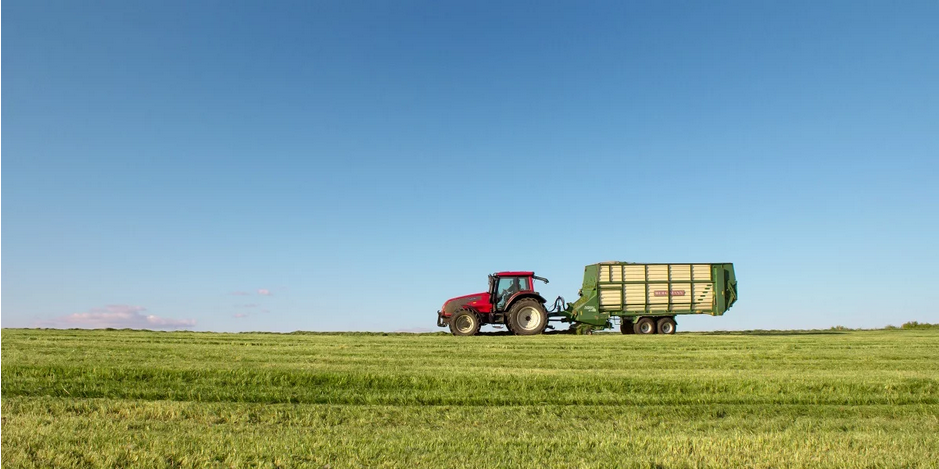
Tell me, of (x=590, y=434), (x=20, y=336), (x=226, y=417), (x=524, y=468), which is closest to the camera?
(x=524, y=468)

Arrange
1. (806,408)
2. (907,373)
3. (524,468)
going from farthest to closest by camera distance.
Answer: (907,373) < (806,408) < (524,468)

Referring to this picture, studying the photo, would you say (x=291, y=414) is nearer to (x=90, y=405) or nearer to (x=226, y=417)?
(x=226, y=417)

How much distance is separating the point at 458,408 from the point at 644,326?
16318 millimetres

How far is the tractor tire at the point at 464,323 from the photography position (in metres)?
20.7

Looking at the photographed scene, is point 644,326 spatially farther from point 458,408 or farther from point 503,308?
point 458,408

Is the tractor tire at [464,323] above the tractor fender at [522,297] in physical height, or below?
below

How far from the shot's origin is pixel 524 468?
16.1ft

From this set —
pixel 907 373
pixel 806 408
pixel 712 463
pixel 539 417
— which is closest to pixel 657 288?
pixel 907 373

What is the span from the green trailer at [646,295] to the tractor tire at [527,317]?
162 cm

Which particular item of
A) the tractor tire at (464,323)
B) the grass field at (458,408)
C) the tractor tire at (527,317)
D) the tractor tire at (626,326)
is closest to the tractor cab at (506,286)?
the tractor tire at (527,317)

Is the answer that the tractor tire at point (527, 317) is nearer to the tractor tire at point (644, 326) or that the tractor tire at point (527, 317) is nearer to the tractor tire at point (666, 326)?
the tractor tire at point (644, 326)

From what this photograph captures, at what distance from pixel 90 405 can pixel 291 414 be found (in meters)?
2.19

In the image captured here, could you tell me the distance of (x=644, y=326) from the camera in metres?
22.6

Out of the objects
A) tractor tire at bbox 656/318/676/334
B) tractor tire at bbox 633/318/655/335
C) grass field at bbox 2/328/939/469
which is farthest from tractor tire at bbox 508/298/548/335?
grass field at bbox 2/328/939/469
